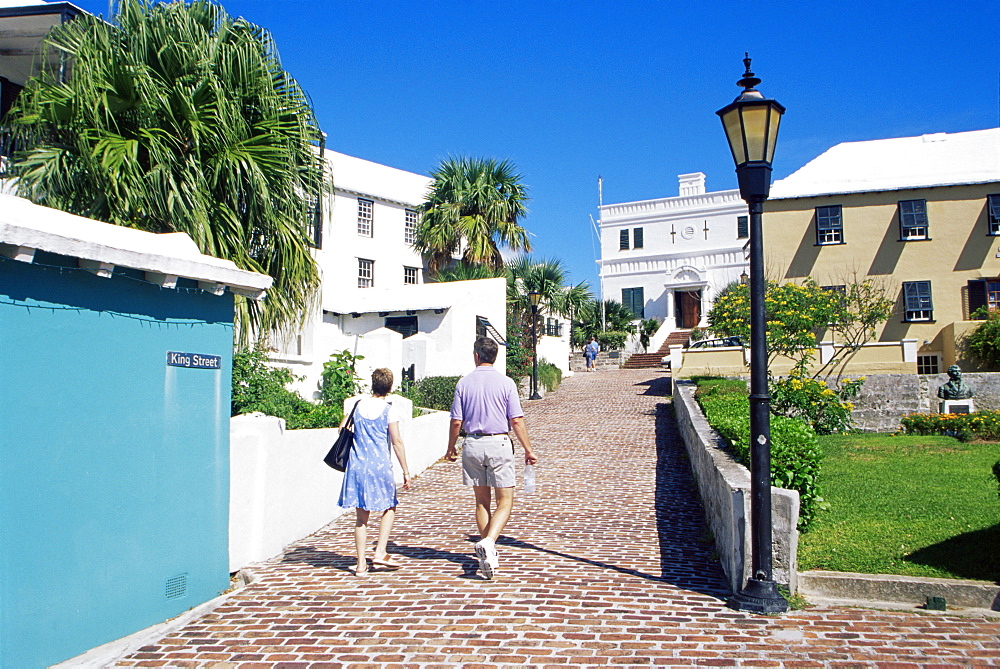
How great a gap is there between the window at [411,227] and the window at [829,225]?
47.1ft

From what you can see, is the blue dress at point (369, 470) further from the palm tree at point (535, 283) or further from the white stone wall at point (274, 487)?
the palm tree at point (535, 283)

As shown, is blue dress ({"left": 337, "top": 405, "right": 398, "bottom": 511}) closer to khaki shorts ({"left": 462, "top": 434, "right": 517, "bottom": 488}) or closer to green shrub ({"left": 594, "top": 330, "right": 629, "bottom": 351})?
khaki shorts ({"left": 462, "top": 434, "right": 517, "bottom": 488})

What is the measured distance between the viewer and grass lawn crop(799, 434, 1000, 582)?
20.6 feet

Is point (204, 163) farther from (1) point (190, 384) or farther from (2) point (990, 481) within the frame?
(2) point (990, 481)

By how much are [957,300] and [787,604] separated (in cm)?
2243

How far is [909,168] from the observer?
25953 millimetres

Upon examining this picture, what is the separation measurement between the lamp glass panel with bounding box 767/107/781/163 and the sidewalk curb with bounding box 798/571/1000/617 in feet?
10.5

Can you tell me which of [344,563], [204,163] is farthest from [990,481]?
[204,163]

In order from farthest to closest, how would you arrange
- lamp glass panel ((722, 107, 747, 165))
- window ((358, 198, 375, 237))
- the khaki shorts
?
window ((358, 198, 375, 237)), the khaki shorts, lamp glass panel ((722, 107, 747, 165))

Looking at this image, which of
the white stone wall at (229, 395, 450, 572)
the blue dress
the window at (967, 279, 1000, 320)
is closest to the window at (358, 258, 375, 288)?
the window at (967, 279, 1000, 320)

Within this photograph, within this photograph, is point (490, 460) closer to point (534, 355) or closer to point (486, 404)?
point (486, 404)

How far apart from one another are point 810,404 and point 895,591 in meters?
12.6

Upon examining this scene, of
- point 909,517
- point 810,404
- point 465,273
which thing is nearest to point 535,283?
point 465,273

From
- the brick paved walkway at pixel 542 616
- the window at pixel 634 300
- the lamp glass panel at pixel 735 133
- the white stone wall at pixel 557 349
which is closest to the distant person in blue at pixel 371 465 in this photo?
the brick paved walkway at pixel 542 616
